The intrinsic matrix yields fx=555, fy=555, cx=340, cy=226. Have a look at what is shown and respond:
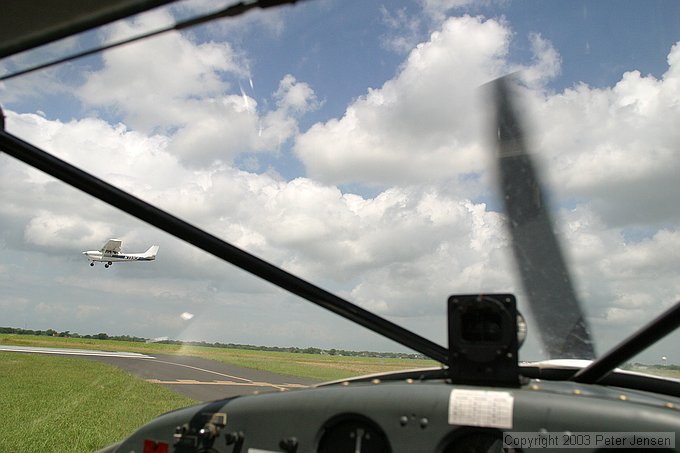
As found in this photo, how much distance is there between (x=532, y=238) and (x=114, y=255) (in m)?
1.37

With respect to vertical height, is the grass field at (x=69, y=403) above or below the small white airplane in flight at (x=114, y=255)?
below

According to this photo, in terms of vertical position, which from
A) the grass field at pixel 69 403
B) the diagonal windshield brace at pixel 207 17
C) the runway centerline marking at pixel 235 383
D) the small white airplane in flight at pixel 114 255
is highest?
the diagonal windshield brace at pixel 207 17

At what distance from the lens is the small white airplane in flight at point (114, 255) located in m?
1.81

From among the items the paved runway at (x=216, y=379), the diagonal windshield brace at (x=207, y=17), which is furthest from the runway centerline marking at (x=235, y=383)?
the diagonal windshield brace at (x=207, y=17)

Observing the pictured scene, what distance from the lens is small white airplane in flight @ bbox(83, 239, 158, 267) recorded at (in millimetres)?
1814

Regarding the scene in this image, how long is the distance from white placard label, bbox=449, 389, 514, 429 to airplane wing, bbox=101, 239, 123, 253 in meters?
1.21

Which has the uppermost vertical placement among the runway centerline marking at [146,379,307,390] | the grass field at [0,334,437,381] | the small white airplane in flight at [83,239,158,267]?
the small white airplane in flight at [83,239,158,267]

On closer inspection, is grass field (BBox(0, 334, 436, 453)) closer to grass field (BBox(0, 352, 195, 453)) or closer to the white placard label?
grass field (BBox(0, 352, 195, 453))

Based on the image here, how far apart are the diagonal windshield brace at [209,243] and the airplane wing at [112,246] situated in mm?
160

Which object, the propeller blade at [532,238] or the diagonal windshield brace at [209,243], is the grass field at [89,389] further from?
the propeller blade at [532,238]

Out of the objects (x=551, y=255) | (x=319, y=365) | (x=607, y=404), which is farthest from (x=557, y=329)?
(x=319, y=365)

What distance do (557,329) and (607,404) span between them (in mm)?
352

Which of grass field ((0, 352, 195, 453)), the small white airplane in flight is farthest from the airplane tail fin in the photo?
grass field ((0, 352, 195, 453))

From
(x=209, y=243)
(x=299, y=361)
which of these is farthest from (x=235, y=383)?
(x=209, y=243)
